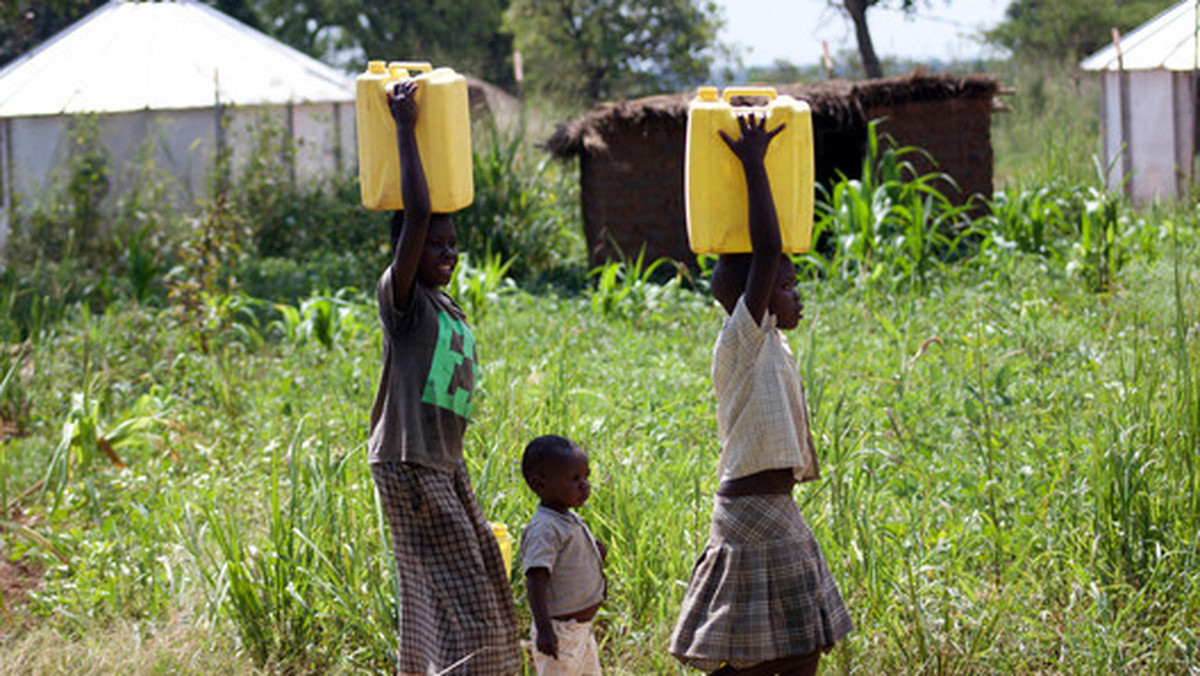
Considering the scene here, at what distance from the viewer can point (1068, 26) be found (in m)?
26.3

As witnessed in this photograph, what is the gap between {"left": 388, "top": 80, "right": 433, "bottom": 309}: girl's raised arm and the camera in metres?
3.18

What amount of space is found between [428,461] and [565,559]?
390 millimetres

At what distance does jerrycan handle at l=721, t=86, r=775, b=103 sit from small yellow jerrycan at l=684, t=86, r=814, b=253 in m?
0.05

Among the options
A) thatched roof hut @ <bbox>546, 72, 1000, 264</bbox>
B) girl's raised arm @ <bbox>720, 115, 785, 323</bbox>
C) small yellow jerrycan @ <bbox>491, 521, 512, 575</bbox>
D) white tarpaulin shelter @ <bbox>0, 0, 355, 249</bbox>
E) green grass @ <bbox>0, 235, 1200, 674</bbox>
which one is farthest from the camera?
white tarpaulin shelter @ <bbox>0, 0, 355, 249</bbox>

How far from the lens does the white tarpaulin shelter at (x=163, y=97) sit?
14.4 meters

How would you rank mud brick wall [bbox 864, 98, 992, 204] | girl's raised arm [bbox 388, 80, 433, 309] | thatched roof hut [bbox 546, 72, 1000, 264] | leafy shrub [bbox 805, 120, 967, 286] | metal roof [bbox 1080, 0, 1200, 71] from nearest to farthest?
1. girl's raised arm [bbox 388, 80, 433, 309]
2. leafy shrub [bbox 805, 120, 967, 286]
3. thatched roof hut [bbox 546, 72, 1000, 264]
4. mud brick wall [bbox 864, 98, 992, 204]
5. metal roof [bbox 1080, 0, 1200, 71]

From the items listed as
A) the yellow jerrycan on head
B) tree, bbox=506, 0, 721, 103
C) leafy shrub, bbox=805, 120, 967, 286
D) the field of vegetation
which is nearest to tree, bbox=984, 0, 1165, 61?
tree, bbox=506, 0, 721, 103

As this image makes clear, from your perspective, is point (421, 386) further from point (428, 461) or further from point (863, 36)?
point (863, 36)

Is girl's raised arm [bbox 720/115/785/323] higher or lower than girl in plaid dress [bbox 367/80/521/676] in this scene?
higher

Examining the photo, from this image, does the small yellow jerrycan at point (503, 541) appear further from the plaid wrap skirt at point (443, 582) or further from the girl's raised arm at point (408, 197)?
the girl's raised arm at point (408, 197)

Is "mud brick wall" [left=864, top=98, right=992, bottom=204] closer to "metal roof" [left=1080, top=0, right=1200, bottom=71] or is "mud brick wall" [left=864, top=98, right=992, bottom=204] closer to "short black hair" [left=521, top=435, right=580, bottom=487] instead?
"metal roof" [left=1080, top=0, right=1200, bottom=71]

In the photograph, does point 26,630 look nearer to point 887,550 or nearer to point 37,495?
point 37,495

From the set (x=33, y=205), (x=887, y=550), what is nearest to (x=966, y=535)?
(x=887, y=550)

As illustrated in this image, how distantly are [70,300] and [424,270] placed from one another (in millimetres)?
8463
